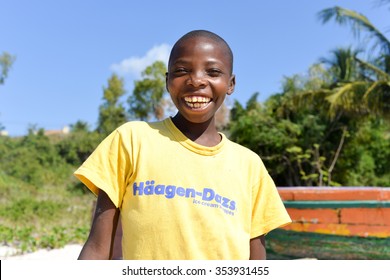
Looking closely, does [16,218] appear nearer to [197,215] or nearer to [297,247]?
[297,247]

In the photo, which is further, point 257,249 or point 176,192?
point 257,249

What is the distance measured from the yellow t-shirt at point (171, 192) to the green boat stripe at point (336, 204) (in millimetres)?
4266

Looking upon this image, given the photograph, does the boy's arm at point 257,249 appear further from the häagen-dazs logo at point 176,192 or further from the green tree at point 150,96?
the green tree at point 150,96

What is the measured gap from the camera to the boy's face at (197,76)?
3.79ft

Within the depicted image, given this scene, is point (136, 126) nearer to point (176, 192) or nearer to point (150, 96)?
point (176, 192)

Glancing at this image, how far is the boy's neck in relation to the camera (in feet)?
3.96

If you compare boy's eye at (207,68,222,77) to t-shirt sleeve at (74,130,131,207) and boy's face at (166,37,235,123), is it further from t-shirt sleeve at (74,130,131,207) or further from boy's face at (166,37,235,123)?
t-shirt sleeve at (74,130,131,207)

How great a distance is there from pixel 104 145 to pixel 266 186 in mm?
464

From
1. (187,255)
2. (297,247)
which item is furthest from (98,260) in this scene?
(297,247)

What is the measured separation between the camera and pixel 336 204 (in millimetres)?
5250

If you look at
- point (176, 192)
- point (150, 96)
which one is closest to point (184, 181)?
point (176, 192)

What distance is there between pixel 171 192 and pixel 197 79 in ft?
0.97

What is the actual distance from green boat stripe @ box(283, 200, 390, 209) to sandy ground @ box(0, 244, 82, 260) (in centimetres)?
295

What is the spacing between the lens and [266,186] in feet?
4.14
